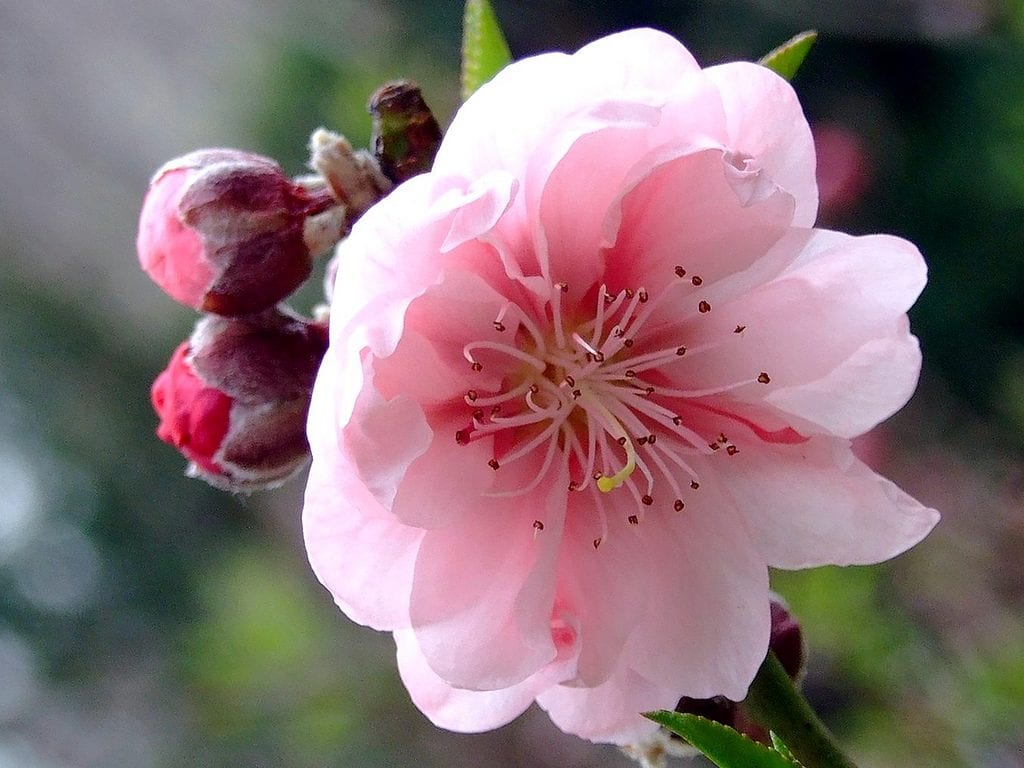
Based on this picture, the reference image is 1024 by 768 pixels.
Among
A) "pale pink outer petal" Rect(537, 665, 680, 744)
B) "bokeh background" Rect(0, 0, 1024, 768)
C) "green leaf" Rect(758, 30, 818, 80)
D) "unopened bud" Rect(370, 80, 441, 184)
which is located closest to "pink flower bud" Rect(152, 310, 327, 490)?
"unopened bud" Rect(370, 80, 441, 184)

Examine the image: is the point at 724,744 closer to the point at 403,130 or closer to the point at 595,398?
the point at 595,398

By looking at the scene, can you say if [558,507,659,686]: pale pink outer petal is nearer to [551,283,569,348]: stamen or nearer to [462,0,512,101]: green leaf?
[551,283,569,348]: stamen

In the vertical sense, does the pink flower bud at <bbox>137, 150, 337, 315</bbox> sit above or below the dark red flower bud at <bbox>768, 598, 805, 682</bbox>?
above

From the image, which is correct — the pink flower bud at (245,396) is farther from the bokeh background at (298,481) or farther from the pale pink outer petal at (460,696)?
the bokeh background at (298,481)

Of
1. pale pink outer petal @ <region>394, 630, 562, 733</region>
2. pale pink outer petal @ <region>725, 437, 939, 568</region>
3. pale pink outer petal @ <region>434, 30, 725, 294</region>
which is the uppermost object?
pale pink outer petal @ <region>434, 30, 725, 294</region>

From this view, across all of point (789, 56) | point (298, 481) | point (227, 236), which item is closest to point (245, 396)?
point (227, 236)

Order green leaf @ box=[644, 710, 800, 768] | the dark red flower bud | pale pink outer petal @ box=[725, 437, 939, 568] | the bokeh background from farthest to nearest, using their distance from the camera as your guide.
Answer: the bokeh background
the dark red flower bud
pale pink outer petal @ box=[725, 437, 939, 568]
green leaf @ box=[644, 710, 800, 768]
